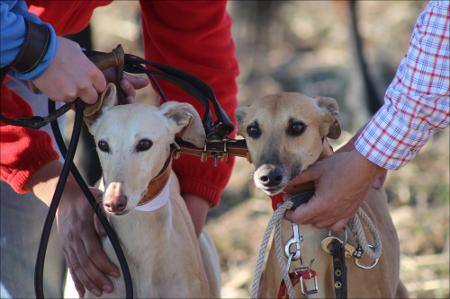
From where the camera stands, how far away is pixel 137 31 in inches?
283

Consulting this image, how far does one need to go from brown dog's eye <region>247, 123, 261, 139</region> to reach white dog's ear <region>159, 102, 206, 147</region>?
119 millimetres

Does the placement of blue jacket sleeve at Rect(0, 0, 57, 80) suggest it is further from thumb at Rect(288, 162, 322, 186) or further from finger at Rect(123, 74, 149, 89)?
thumb at Rect(288, 162, 322, 186)

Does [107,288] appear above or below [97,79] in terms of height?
below

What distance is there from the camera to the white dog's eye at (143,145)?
227 cm

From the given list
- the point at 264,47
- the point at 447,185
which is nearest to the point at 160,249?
the point at 447,185

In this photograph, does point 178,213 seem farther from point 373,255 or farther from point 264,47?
point 264,47

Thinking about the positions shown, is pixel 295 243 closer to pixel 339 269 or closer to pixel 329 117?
pixel 339 269

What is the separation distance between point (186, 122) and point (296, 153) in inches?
11.3

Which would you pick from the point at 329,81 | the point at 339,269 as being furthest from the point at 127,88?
the point at 329,81

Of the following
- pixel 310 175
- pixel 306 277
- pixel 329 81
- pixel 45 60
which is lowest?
pixel 329 81

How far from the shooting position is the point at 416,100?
2.15 m

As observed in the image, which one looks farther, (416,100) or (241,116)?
(241,116)

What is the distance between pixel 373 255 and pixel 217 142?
0.50 meters

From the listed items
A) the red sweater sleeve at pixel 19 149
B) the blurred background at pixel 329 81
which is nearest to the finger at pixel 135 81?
the red sweater sleeve at pixel 19 149
